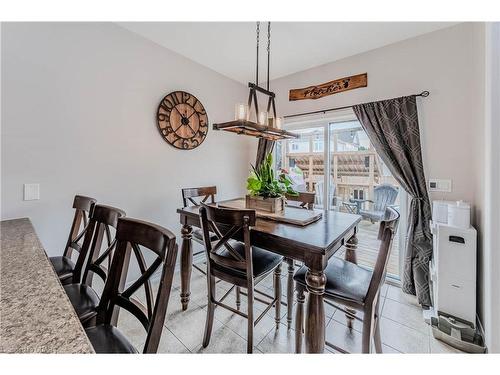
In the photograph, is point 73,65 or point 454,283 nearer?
point 454,283

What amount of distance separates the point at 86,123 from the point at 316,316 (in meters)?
2.42

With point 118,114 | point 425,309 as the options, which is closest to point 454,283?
point 425,309

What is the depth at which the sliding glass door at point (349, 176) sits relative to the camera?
2.62 meters

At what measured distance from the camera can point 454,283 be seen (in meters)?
1.76

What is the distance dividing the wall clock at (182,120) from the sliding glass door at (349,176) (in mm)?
1324

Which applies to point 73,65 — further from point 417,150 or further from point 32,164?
point 417,150

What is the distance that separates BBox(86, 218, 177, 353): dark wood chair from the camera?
0.80 m

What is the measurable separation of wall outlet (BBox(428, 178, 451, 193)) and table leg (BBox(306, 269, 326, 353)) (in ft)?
5.92

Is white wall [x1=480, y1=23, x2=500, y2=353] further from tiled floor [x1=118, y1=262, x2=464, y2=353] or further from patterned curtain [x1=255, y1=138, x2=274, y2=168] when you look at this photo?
patterned curtain [x1=255, y1=138, x2=274, y2=168]

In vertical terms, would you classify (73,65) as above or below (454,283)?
above

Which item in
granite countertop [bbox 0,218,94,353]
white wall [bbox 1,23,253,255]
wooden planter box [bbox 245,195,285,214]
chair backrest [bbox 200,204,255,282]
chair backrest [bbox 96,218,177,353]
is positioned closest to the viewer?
granite countertop [bbox 0,218,94,353]

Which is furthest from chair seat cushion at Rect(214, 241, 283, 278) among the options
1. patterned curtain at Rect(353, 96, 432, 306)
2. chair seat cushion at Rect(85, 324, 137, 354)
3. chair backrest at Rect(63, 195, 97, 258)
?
patterned curtain at Rect(353, 96, 432, 306)

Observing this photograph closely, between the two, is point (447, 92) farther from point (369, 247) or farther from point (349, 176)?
point (369, 247)

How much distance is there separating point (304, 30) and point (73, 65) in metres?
2.19
